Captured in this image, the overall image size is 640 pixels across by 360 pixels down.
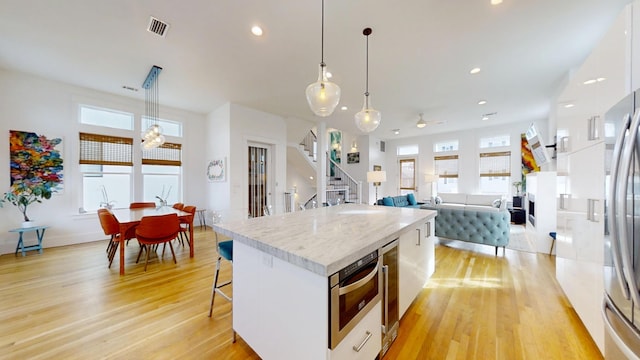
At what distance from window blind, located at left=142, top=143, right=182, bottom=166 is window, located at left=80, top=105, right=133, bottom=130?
676 millimetres

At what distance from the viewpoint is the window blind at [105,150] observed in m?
4.54

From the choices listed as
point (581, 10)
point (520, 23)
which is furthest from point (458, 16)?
point (581, 10)

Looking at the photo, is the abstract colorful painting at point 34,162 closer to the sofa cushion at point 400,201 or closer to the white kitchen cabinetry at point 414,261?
the white kitchen cabinetry at point 414,261

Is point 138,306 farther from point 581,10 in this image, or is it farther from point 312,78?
point 581,10

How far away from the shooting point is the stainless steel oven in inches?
42.9

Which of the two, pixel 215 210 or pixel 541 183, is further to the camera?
pixel 215 210

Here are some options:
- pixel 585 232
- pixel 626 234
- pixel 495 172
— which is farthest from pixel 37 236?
pixel 495 172

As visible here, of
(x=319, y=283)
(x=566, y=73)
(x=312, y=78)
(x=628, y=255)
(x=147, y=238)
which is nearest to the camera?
(x=628, y=255)

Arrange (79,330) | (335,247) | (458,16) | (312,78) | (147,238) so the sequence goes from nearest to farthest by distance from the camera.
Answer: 1. (335,247)
2. (79,330)
3. (458,16)
4. (147,238)
5. (312,78)

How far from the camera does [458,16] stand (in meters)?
2.45

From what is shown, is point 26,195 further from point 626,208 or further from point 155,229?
point 626,208

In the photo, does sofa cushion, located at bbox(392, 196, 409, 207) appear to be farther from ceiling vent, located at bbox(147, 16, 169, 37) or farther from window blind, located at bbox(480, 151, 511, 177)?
ceiling vent, located at bbox(147, 16, 169, 37)

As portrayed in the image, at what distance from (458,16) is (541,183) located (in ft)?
10.7

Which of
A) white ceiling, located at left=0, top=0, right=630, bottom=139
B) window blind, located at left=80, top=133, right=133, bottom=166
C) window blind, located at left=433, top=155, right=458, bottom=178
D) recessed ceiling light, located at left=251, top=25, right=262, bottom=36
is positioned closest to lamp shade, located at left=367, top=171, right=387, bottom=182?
white ceiling, located at left=0, top=0, right=630, bottom=139
